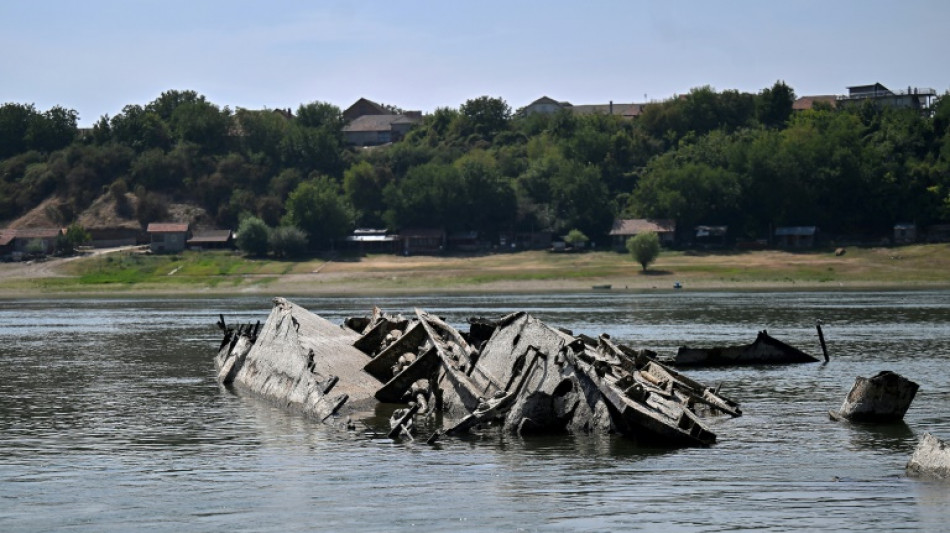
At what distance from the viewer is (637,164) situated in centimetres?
17950

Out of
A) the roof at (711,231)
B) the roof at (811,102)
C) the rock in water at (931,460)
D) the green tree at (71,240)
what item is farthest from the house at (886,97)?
the rock in water at (931,460)

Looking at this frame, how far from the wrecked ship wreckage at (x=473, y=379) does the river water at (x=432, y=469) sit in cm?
72

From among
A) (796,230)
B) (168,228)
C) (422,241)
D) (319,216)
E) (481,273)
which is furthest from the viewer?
(168,228)

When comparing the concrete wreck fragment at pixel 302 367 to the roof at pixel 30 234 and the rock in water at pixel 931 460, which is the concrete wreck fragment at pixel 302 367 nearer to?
the rock in water at pixel 931 460

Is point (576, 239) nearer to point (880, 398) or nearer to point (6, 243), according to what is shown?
point (6, 243)

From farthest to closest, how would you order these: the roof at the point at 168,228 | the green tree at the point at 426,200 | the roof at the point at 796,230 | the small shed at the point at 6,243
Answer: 1. the green tree at the point at 426,200
2. the roof at the point at 168,228
3. the small shed at the point at 6,243
4. the roof at the point at 796,230

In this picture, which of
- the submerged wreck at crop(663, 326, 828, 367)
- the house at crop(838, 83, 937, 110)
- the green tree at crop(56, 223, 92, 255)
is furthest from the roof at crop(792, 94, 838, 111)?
the submerged wreck at crop(663, 326, 828, 367)

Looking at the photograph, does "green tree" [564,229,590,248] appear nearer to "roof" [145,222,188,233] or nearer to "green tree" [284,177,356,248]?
"green tree" [284,177,356,248]

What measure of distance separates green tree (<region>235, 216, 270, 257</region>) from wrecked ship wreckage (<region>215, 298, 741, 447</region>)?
98052mm

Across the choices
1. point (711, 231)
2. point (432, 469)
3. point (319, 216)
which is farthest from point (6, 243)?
point (432, 469)

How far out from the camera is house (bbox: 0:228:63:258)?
5733 inches

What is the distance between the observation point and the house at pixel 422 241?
145875 millimetres

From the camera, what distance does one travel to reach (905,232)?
132500 mm

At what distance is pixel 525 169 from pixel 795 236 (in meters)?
51.5
